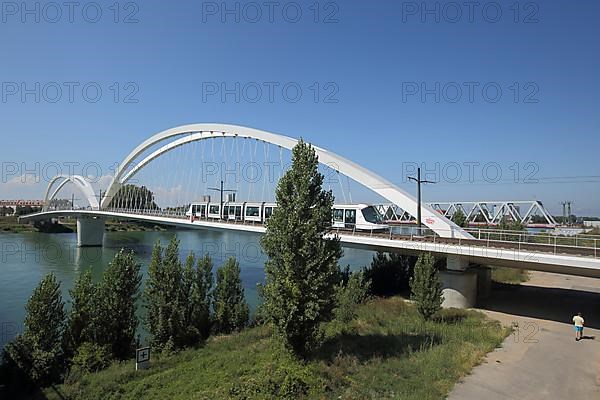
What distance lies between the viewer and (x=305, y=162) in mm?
12125

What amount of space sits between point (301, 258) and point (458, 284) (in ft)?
39.6

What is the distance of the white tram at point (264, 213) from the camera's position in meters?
28.1

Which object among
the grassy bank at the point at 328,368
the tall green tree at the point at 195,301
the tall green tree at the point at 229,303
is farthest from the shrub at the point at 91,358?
the tall green tree at the point at 229,303

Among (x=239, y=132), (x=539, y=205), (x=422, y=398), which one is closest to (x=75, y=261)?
(x=239, y=132)

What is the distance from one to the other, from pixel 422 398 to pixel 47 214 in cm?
8187

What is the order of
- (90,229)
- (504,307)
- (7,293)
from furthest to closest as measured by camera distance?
1. (90,229)
2. (7,293)
3. (504,307)

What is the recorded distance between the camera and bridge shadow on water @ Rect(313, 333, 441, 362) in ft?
40.7

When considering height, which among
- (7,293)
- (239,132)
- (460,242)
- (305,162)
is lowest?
(7,293)

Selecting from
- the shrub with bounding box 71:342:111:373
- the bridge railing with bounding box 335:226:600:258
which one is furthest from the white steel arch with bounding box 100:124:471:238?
the shrub with bounding box 71:342:111:373

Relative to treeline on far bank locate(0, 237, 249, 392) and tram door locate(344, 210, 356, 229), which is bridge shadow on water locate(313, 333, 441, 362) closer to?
treeline on far bank locate(0, 237, 249, 392)

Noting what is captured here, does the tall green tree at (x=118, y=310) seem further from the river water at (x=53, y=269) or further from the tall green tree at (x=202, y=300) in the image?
the river water at (x=53, y=269)

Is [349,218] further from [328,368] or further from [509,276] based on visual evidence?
[328,368]

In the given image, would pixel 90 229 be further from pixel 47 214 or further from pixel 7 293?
pixel 7 293

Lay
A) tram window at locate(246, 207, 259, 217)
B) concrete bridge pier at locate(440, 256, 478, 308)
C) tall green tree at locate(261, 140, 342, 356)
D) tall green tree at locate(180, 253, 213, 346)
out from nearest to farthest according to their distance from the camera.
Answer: tall green tree at locate(261, 140, 342, 356)
tall green tree at locate(180, 253, 213, 346)
concrete bridge pier at locate(440, 256, 478, 308)
tram window at locate(246, 207, 259, 217)
